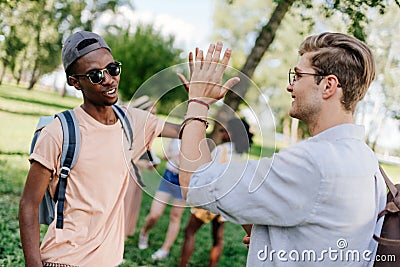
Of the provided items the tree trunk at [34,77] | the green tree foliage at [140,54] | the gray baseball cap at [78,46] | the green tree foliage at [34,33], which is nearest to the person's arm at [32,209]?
the gray baseball cap at [78,46]

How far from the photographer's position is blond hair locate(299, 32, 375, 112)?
69.7 inches

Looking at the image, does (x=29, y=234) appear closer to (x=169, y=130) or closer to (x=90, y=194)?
(x=90, y=194)

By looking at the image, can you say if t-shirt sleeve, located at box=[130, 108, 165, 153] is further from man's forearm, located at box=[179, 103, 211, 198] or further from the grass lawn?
the grass lawn

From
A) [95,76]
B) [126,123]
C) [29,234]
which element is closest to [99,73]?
[95,76]

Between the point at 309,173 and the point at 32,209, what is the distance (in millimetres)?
1300

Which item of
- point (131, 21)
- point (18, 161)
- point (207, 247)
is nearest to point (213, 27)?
point (131, 21)

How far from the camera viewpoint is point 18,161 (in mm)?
10812

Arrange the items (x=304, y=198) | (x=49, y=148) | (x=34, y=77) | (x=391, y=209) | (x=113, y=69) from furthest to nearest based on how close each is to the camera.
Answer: (x=34, y=77) → (x=113, y=69) → (x=49, y=148) → (x=391, y=209) → (x=304, y=198)

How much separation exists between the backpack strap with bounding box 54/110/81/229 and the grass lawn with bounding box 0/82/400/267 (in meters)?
2.74

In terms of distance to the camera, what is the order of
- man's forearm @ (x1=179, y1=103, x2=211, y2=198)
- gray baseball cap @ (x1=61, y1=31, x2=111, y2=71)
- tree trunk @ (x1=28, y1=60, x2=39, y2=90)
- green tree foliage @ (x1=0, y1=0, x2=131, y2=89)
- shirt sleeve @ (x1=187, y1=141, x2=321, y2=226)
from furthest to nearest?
tree trunk @ (x1=28, y1=60, x2=39, y2=90)
green tree foliage @ (x1=0, y1=0, x2=131, y2=89)
gray baseball cap @ (x1=61, y1=31, x2=111, y2=71)
man's forearm @ (x1=179, y1=103, x2=211, y2=198)
shirt sleeve @ (x1=187, y1=141, x2=321, y2=226)

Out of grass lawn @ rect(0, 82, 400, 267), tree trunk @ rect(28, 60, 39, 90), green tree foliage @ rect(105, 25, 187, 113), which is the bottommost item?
grass lawn @ rect(0, 82, 400, 267)

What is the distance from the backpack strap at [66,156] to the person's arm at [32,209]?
0.24 ft

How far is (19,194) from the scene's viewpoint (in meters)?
8.16

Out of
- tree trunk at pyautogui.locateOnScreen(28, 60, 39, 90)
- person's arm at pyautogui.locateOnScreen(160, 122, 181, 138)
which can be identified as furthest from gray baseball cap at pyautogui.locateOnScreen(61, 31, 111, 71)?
tree trunk at pyautogui.locateOnScreen(28, 60, 39, 90)
